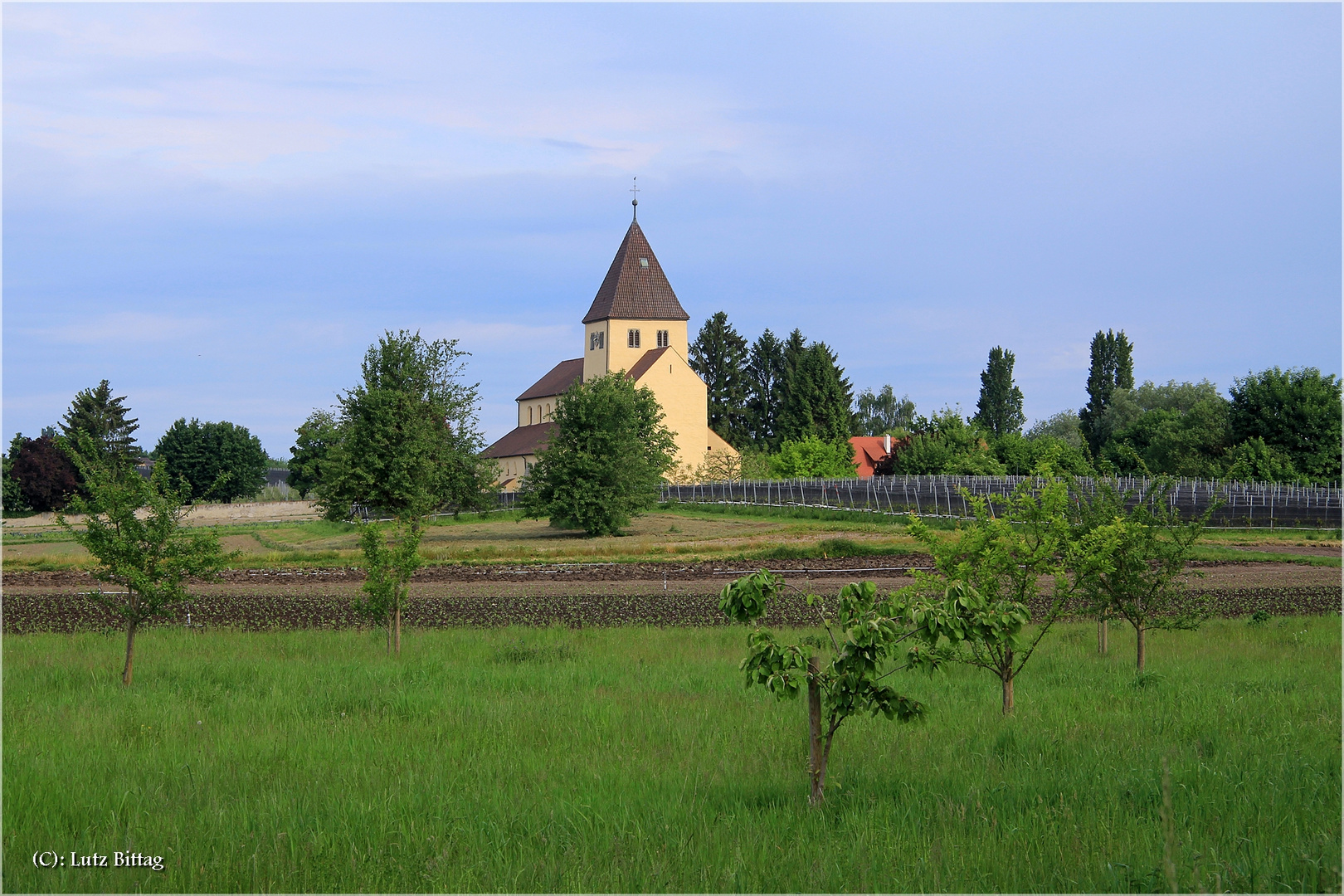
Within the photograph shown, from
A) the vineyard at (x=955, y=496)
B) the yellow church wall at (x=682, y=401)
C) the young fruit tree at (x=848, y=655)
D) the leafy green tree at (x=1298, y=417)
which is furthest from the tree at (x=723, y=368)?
the young fruit tree at (x=848, y=655)

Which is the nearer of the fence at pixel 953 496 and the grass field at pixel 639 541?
the grass field at pixel 639 541

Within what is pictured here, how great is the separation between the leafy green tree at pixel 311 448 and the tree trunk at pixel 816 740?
41.5 m

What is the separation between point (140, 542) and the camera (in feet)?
42.7

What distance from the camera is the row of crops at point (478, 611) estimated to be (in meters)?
19.0

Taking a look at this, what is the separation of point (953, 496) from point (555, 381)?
208ft

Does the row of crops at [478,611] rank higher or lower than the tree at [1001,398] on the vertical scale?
lower

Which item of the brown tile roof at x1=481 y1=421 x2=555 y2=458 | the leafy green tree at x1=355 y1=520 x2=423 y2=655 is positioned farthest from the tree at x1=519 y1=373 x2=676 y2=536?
the brown tile roof at x1=481 y1=421 x2=555 y2=458

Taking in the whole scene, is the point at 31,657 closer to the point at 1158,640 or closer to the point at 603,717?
the point at 603,717

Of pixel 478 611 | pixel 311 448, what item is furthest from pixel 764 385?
pixel 478 611

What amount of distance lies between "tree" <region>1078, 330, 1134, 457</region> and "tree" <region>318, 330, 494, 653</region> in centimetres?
7573

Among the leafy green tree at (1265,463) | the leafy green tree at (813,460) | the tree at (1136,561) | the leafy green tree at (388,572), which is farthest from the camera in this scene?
the leafy green tree at (813,460)

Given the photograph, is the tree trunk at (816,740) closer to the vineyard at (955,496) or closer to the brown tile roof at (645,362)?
the vineyard at (955,496)

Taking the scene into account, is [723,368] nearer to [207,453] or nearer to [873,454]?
[873,454]

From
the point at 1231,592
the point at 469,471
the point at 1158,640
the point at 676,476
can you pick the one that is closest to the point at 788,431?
the point at 676,476
